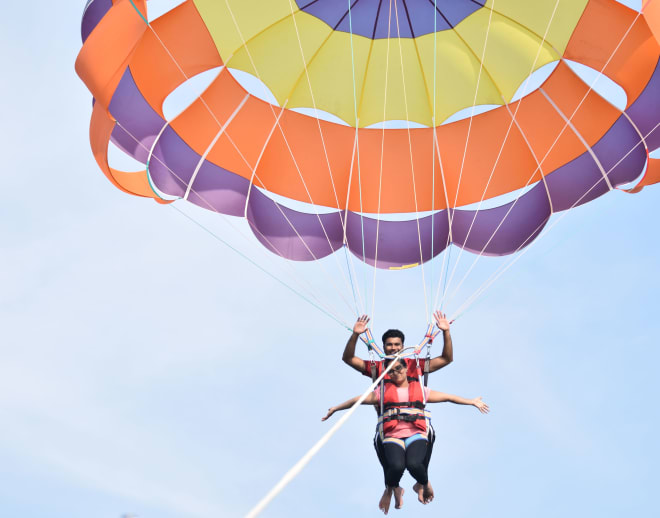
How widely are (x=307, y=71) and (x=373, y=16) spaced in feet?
2.71

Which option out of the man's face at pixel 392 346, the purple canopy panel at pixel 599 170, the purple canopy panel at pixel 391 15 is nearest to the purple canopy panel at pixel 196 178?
the purple canopy panel at pixel 391 15

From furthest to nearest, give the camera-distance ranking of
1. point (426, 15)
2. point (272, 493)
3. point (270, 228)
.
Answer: point (270, 228), point (426, 15), point (272, 493)

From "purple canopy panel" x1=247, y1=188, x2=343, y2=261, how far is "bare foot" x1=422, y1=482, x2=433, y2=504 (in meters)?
2.99

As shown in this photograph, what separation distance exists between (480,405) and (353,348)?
3.52 ft

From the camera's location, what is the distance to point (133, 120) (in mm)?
7227

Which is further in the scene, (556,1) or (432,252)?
(432,252)

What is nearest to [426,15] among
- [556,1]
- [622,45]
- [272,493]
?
[556,1]

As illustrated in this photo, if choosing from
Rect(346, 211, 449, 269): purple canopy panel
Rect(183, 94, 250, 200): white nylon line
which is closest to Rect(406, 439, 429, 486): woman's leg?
Rect(346, 211, 449, 269): purple canopy panel

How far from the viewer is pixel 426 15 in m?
7.65

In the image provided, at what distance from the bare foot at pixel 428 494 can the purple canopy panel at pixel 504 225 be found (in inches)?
113

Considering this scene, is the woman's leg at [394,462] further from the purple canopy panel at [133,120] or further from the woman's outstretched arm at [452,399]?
the purple canopy panel at [133,120]

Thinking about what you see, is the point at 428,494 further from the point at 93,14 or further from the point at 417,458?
the point at 93,14

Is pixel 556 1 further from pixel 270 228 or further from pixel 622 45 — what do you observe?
pixel 270 228

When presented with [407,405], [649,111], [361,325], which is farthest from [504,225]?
[407,405]
